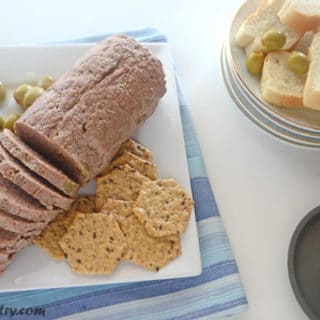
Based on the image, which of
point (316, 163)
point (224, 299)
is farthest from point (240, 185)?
point (224, 299)

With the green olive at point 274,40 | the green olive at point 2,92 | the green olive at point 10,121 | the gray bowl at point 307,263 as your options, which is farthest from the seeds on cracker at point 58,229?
the green olive at point 274,40

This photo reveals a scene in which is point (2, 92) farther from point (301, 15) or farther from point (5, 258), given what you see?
point (301, 15)

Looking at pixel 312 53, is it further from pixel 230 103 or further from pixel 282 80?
pixel 230 103

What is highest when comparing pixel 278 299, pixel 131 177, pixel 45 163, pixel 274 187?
pixel 45 163

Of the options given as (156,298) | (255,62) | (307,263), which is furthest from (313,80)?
(156,298)

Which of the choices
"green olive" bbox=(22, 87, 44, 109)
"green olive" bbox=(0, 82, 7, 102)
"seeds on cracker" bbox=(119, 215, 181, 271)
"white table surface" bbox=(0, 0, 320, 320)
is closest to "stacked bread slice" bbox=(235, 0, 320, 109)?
"white table surface" bbox=(0, 0, 320, 320)
